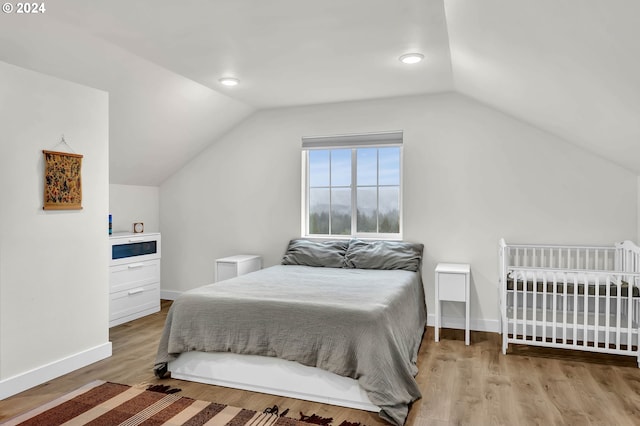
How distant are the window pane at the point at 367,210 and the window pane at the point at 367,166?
0.32ft

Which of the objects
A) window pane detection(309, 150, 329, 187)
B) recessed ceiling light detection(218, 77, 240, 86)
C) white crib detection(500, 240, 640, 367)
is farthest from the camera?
window pane detection(309, 150, 329, 187)

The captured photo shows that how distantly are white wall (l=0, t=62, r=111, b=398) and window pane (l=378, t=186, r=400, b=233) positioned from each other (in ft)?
9.03

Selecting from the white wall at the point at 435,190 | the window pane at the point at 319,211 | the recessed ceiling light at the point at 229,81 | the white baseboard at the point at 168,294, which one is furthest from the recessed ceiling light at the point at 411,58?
the white baseboard at the point at 168,294

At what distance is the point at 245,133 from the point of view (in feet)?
16.9

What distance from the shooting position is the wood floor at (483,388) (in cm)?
250

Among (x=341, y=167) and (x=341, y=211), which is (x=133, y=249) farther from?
(x=341, y=167)

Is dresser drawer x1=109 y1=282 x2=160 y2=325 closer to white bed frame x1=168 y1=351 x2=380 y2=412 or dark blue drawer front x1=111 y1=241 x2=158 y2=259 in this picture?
dark blue drawer front x1=111 y1=241 x2=158 y2=259

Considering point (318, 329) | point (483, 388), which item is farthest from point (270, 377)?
point (483, 388)

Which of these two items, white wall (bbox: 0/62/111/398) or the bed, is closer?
the bed

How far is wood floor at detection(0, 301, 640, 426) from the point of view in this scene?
2502 mm

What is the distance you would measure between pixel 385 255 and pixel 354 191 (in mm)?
919

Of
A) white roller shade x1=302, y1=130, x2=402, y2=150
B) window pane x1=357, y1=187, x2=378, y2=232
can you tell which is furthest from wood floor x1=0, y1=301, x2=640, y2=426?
white roller shade x1=302, y1=130, x2=402, y2=150

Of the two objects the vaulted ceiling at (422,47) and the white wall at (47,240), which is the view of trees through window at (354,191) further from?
the white wall at (47,240)

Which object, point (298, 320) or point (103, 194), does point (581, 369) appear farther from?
point (103, 194)
